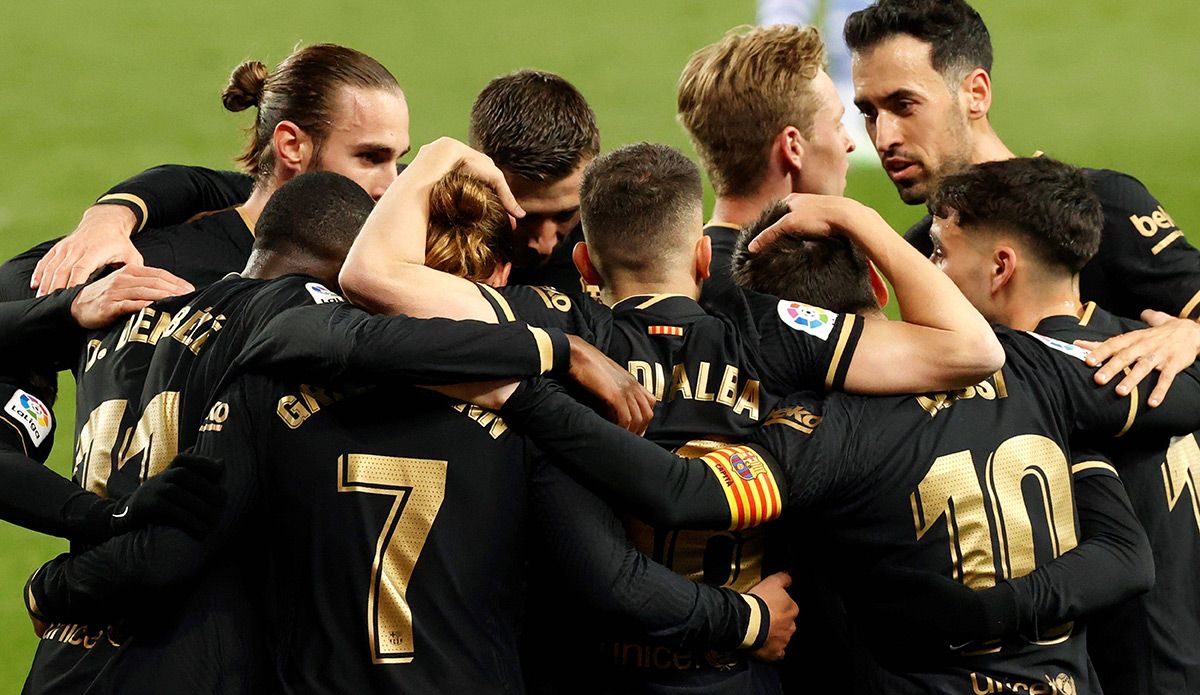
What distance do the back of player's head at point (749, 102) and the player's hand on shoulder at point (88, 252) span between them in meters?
1.63

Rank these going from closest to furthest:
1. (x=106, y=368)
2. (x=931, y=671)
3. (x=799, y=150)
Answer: (x=931, y=671) → (x=106, y=368) → (x=799, y=150)

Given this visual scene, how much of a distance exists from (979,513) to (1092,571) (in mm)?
270

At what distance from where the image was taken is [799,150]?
4.42 m

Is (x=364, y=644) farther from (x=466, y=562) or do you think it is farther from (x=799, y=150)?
(x=799, y=150)

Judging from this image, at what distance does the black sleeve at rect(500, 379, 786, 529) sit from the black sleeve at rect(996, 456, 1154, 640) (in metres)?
0.61

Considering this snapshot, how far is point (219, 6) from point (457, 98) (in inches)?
80.4

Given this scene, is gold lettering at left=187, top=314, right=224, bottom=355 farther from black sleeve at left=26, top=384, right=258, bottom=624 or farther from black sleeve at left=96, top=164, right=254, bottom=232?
black sleeve at left=96, top=164, right=254, bottom=232

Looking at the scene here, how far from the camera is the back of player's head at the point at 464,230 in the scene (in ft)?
11.2

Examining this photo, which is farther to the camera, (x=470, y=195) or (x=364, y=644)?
(x=470, y=195)

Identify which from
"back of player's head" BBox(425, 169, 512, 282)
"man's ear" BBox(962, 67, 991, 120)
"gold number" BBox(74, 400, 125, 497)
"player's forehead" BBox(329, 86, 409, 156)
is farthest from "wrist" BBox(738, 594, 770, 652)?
"man's ear" BBox(962, 67, 991, 120)

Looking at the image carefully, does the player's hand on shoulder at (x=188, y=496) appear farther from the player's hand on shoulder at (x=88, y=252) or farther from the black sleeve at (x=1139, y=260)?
the black sleeve at (x=1139, y=260)

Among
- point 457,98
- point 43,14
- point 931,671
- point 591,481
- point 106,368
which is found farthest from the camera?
point 43,14

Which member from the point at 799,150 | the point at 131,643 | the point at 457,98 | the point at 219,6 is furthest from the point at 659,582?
the point at 219,6

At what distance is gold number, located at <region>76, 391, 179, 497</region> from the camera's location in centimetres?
338
